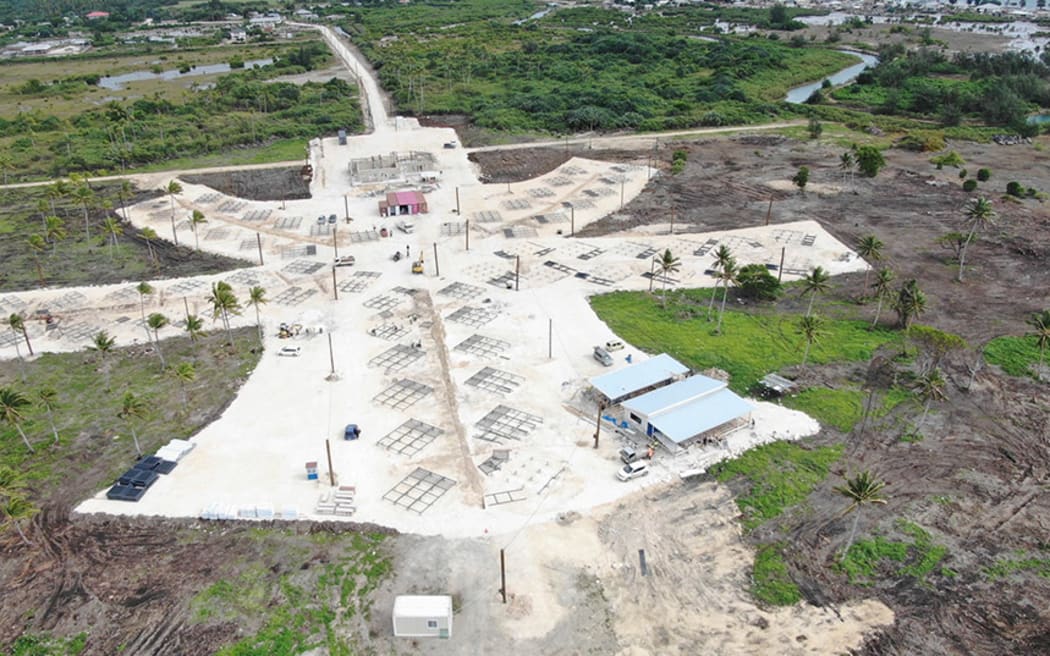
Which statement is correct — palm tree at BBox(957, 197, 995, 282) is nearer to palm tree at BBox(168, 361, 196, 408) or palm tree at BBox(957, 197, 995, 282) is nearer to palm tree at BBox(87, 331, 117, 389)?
palm tree at BBox(168, 361, 196, 408)

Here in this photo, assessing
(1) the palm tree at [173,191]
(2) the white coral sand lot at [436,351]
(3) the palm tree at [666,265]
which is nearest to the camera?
(2) the white coral sand lot at [436,351]

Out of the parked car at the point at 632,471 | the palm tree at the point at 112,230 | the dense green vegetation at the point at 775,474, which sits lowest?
the dense green vegetation at the point at 775,474

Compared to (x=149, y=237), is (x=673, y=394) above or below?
below

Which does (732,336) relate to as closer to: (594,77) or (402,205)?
(402,205)

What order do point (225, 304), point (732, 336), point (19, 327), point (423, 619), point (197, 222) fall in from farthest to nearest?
point (197, 222) → point (732, 336) → point (225, 304) → point (19, 327) → point (423, 619)

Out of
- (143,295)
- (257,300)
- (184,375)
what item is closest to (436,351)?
(257,300)

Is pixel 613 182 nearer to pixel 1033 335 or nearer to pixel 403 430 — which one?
pixel 1033 335

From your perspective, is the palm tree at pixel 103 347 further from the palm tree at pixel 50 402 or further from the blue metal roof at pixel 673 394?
the blue metal roof at pixel 673 394

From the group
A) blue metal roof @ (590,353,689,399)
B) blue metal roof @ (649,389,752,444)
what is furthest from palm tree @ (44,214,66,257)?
blue metal roof @ (649,389,752,444)

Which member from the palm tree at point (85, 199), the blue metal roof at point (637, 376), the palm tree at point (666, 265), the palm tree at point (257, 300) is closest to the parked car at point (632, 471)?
the blue metal roof at point (637, 376)
